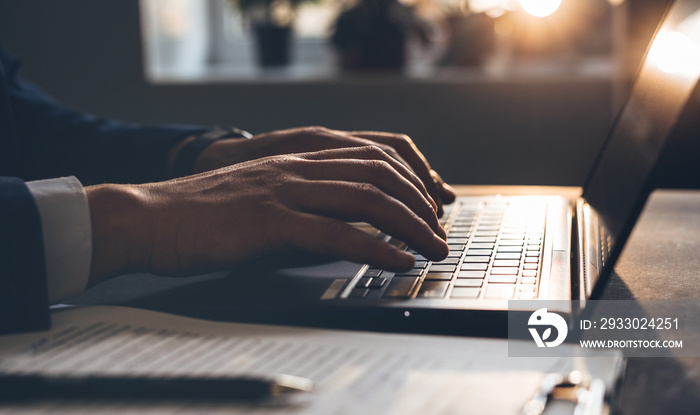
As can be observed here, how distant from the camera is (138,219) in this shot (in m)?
0.50

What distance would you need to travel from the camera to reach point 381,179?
1.76 feet

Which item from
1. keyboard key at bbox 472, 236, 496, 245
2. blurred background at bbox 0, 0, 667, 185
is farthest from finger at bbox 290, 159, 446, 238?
blurred background at bbox 0, 0, 667, 185

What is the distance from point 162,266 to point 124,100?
167cm

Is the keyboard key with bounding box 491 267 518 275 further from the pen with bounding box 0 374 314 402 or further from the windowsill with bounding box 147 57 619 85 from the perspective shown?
the windowsill with bounding box 147 57 619 85

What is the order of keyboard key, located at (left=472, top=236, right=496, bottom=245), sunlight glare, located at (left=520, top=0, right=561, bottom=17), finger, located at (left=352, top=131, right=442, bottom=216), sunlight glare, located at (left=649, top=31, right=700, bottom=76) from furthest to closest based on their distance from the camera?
sunlight glare, located at (left=520, top=0, right=561, bottom=17) → finger, located at (left=352, top=131, right=442, bottom=216) → keyboard key, located at (left=472, top=236, right=496, bottom=245) → sunlight glare, located at (left=649, top=31, right=700, bottom=76)

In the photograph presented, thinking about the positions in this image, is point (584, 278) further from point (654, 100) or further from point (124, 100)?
point (124, 100)

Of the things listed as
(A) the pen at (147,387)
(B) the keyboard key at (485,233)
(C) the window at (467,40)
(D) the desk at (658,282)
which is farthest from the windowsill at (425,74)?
(A) the pen at (147,387)

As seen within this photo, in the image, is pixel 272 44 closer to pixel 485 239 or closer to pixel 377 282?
pixel 485 239

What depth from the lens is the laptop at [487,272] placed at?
44 centimetres

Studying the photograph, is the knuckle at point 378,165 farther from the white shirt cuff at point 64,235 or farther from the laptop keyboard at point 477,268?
the white shirt cuff at point 64,235

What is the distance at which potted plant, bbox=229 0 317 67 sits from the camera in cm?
210

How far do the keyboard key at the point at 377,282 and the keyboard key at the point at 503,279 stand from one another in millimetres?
78

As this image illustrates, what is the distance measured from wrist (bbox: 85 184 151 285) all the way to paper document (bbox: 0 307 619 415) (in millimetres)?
61

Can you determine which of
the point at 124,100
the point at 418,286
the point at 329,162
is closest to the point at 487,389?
the point at 418,286
